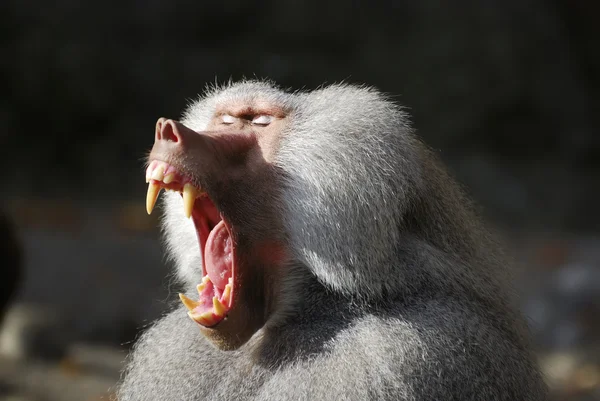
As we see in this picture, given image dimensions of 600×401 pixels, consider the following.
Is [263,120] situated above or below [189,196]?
above

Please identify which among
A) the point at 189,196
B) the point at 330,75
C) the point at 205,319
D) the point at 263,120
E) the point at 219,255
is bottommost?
the point at 330,75

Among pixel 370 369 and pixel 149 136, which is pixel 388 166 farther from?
pixel 149 136

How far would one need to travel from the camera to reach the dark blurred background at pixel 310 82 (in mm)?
9477

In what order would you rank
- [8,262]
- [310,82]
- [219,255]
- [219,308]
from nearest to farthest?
[219,308] → [219,255] → [8,262] → [310,82]

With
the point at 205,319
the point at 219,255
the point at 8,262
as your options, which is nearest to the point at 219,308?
the point at 205,319

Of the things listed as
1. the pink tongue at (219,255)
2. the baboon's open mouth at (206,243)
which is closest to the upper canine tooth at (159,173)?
the baboon's open mouth at (206,243)

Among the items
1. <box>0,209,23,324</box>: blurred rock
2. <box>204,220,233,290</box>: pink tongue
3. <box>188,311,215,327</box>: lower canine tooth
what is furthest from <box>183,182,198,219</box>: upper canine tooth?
<box>0,209,23,324</box>: blurred rock

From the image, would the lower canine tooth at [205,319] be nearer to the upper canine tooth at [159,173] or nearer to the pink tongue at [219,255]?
the pink tongue at [219,255]

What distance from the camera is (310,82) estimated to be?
948cm

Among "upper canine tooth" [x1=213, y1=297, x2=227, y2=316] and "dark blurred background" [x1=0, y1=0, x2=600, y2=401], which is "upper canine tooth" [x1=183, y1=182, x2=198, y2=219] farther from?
"dark blurred background" [x1=0, y1=0, x2=600, y2=401]

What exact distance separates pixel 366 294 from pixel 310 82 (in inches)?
288

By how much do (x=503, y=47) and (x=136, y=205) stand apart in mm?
4810

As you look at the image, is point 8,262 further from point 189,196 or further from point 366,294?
point 366,294

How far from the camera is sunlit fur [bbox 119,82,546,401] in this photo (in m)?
2.24
